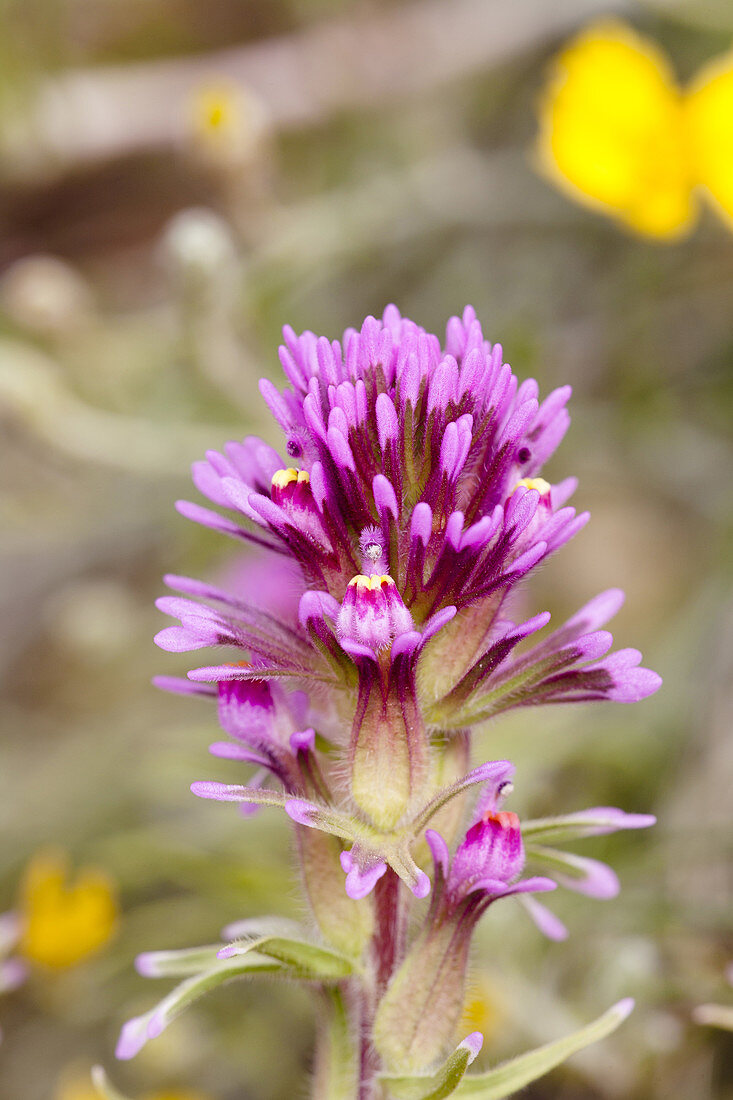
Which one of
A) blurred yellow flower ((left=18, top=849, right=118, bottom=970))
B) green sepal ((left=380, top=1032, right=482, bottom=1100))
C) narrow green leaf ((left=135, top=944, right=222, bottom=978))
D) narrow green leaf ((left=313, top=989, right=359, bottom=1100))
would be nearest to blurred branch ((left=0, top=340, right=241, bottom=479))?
blurred yellow flower ((left=18, top=849, right=118, bottom=970))

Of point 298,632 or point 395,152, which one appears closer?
point 298,632

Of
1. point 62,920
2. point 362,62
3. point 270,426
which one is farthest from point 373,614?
point 362,62

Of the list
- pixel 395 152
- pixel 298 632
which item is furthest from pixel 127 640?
pixel 298 632

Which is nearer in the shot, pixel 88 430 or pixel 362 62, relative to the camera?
pixel 88 430

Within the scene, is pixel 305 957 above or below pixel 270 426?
below

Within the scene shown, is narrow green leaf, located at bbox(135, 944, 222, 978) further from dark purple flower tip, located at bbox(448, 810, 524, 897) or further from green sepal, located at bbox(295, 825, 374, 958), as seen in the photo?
dark purple flower tip, located at bbox(448, 810, 524, 897)

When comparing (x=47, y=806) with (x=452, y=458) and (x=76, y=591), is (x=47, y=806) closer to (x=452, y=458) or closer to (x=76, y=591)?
(x=76, y=591)

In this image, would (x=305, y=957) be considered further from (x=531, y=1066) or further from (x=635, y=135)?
(x=635, y=135)
